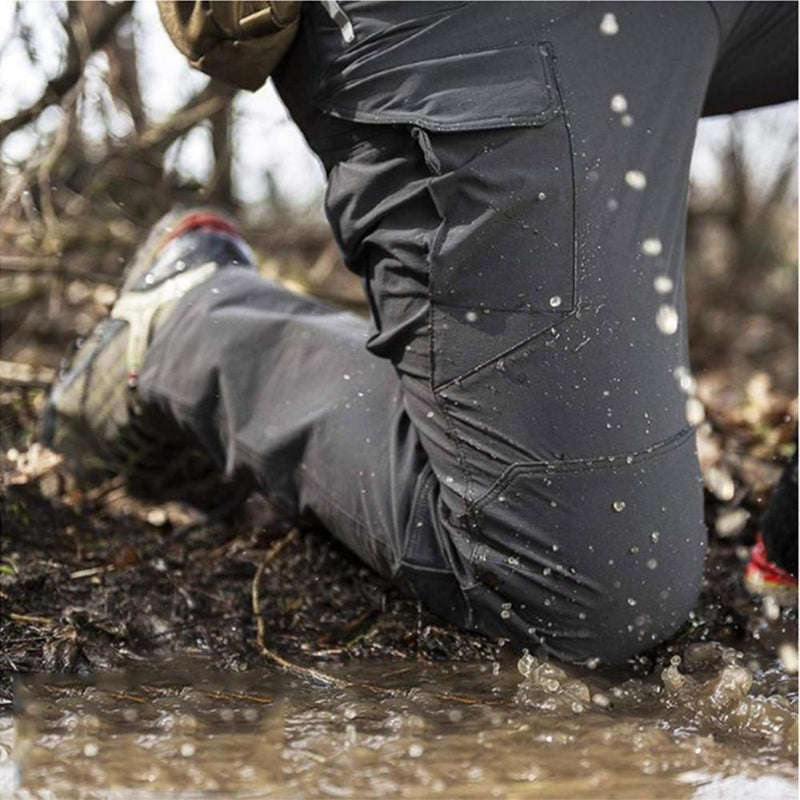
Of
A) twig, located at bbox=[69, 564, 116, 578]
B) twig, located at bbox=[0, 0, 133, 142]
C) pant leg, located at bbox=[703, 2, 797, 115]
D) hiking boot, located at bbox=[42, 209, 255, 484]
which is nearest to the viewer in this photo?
pant leg, located at bbox=[703, 2, 797, 115]

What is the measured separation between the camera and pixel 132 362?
2.55 m

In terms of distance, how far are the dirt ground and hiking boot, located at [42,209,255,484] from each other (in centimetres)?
8

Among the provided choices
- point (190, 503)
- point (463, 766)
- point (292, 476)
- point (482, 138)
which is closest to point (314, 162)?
point (190, 503)

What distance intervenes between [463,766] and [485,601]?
0.50 metres

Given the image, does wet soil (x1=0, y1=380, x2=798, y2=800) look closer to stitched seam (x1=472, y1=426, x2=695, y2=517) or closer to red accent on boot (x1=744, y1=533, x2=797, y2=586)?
red accent on boot (x1=744, y1=533, x2=797, y2=586)

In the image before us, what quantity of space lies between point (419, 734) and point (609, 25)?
116 centimetres

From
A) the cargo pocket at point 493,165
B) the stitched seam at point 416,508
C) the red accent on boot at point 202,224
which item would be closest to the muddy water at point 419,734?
the stitched seam at point 416,508

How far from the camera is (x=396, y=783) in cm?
147

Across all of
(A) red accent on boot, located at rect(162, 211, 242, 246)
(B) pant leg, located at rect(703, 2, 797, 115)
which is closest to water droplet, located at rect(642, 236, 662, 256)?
(B) pant leg, located at rect(703, 2, 797, 115)

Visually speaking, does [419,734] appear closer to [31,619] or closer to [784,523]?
[31,619]

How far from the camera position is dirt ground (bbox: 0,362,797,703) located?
6.64 feet

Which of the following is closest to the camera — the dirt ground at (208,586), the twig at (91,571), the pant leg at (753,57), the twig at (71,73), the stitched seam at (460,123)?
the stitched seam at (460,123)

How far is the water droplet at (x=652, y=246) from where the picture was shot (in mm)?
1938

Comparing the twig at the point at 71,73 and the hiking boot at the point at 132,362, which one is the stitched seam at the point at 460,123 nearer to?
the hiking boot at the point at 132,362
